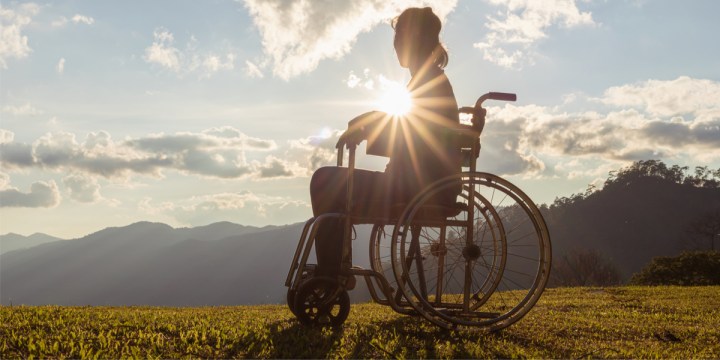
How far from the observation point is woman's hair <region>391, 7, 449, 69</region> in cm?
433

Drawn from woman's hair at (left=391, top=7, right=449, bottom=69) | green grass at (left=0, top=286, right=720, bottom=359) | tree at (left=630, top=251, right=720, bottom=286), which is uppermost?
woman's hair at (left=391, top=7, right=449, bottom=69)

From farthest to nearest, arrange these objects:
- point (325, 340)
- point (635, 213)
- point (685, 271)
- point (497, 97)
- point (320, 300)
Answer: point (635, 213)
point (685, 271)
point (497, 97)
point (320, 300)
point (325, 340)

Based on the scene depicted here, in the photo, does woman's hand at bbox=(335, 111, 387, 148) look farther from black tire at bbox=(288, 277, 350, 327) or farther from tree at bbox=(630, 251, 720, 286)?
tree at bbox=(630, 251, 720, 286)

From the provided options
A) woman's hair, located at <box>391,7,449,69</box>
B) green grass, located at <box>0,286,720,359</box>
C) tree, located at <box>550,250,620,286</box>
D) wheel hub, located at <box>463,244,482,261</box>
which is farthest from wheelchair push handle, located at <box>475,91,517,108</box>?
tree, located at <box>550,250,620,286</box>

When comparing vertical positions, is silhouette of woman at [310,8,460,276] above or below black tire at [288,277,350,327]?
above

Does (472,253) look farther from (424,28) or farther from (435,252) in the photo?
(424,28)

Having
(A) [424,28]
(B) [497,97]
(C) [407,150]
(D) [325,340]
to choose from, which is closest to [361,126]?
(C) [407,150]

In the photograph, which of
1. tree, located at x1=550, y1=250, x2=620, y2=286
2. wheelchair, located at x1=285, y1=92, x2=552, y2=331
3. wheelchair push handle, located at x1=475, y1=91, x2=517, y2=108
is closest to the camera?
wheelchair, located at x1=285, y1=92, x2=552, y2=331

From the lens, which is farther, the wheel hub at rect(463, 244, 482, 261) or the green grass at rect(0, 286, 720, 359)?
the wheel hub at rect(463, 244, 482, 261)

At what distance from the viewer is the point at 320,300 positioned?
13.4 feet

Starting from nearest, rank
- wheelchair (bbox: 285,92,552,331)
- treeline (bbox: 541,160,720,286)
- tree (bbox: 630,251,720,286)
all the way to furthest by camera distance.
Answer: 1. wheelchair (bbox: 285,92,552,331)
2. tree (bbox: 630,251,720,286)
3. treeline (bbox: 541,160,720,286)

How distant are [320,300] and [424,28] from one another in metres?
2.31

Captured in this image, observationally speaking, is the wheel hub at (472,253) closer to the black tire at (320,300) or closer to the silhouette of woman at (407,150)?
the silhouette of woman at (407,150)

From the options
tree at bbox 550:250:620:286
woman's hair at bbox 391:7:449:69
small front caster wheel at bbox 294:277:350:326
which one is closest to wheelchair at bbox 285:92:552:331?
small front caster wheel at bbox 294:277:350:326
